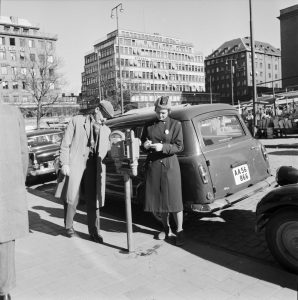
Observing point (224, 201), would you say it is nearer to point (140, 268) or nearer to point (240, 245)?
point (240, 245)

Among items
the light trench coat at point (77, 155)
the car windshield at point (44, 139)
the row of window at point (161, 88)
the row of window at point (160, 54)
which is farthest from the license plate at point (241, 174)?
the row of window at point (160, 54)

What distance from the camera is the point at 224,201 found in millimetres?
5129

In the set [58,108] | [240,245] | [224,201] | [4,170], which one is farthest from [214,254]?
Result: [58,108]

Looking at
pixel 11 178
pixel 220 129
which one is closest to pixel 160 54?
pixel 220 129

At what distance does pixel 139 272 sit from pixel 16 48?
9116 centimetres

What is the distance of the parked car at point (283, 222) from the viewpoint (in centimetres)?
Result: 391

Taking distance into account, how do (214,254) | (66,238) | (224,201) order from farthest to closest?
(66,238), (224,201), (214,254)

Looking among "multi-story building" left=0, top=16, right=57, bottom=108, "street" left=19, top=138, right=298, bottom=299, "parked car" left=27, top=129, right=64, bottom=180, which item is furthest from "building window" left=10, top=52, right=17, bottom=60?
"street" left=19, top=138, right=298, bottom=299

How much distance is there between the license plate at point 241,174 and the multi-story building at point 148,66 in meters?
85.0

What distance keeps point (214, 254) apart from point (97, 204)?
5.65 ft

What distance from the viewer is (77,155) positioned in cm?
531

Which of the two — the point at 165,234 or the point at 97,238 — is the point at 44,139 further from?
the point at 165,234

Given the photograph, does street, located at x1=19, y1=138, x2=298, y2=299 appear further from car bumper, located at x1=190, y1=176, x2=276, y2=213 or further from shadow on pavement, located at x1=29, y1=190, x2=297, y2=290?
car bumper, located at x1=190, y1=176, x2=276, y2=213

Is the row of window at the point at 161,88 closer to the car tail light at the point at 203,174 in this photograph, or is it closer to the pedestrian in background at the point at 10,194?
the car tail light at the point at 203,174
